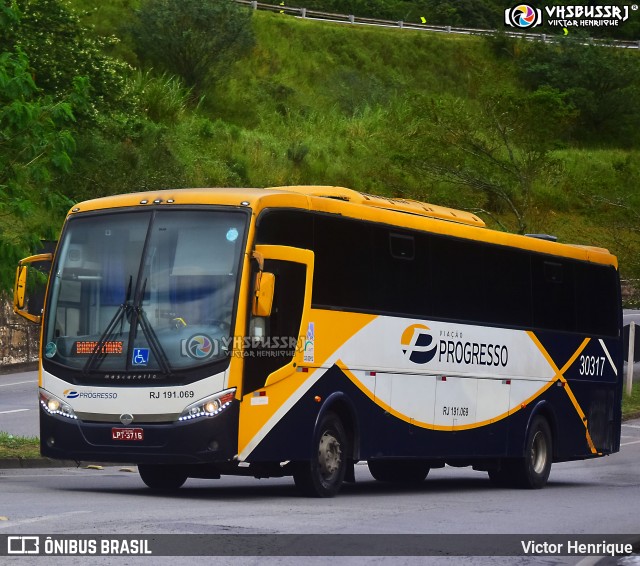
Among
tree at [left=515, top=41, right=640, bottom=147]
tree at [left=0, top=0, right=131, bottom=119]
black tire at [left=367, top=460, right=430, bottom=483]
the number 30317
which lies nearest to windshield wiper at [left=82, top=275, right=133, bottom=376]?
black tire at [left=367, top=460, right=430, bottom=483]

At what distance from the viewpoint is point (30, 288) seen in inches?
707

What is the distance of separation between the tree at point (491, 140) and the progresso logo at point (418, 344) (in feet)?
76.9

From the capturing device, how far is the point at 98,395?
48.5 feet

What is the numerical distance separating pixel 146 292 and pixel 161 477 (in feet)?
8.98

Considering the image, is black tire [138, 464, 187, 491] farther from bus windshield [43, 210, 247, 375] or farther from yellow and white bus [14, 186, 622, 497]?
bus windshield [43, 210, 247, 375]

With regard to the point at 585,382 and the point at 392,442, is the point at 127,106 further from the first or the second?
the point at 392,442

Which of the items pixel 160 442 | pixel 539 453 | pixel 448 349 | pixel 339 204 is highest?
pixel 339 204

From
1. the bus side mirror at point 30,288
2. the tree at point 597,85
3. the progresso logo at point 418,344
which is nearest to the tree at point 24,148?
the bus side mirror at point 30,288

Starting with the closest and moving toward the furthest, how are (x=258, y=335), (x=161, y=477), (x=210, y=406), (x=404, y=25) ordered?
(x=210, y=406) → (x=258, y=335) → (x=161, y=477) → (x=404, y=25)

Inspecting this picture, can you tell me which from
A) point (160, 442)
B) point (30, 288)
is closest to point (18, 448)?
point (30, 288)

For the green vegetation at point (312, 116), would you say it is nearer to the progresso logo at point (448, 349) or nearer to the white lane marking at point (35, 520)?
the progresso logo at point (448, 349)

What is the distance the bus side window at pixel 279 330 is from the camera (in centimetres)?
1463

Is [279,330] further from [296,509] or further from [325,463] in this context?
[296,509]

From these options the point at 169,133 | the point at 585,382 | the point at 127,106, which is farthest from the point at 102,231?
the point at 169,133
